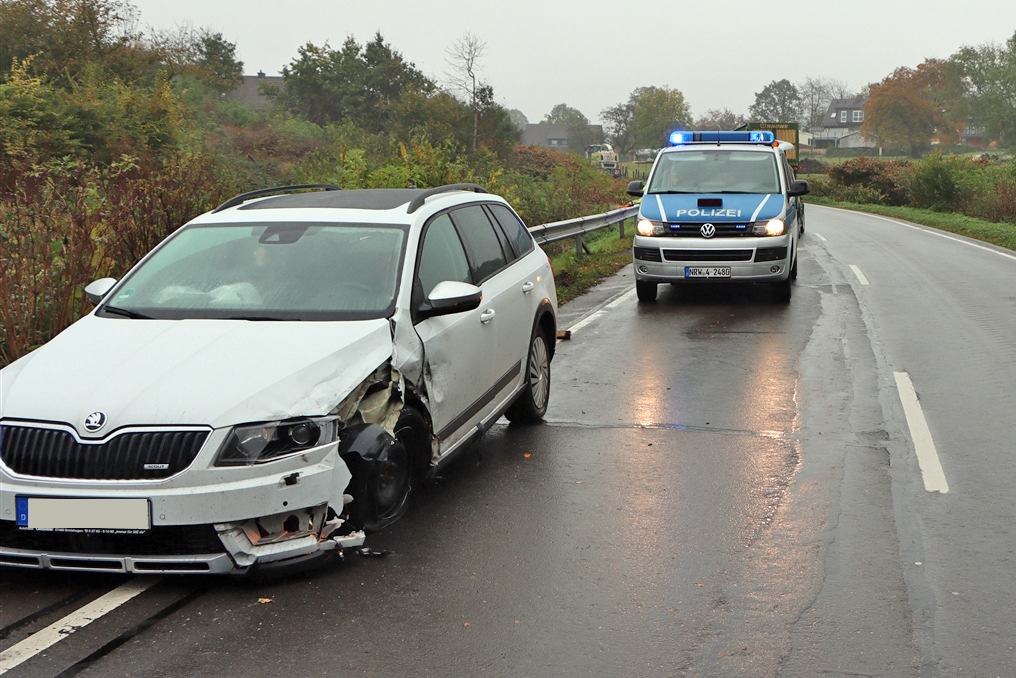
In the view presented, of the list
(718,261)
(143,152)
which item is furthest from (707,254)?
(143,152)

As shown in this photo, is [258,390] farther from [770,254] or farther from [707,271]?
[770,254]

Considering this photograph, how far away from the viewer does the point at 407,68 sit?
236ft

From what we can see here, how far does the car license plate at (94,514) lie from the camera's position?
15.0 ft

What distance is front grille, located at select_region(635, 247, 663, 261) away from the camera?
578 inches

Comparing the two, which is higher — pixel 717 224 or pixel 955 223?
pixel 717 224

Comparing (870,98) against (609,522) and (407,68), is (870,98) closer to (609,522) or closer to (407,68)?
(407,68)

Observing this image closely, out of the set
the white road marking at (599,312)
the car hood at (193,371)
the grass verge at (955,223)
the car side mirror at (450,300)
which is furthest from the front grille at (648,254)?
the grass verge at (955,223)

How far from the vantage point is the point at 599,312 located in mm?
14367

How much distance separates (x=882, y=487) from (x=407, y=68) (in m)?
68.6

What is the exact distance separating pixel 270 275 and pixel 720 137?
12.5 metres

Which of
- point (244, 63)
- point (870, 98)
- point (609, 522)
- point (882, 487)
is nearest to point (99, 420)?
point (609, 522)

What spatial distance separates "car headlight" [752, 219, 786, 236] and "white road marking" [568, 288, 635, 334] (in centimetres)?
208

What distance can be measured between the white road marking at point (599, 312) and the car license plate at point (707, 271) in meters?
1.13

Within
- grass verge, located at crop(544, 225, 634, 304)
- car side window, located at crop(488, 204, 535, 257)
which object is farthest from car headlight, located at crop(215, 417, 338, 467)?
grass verge, located at crop(544, 225, 634, 304)
